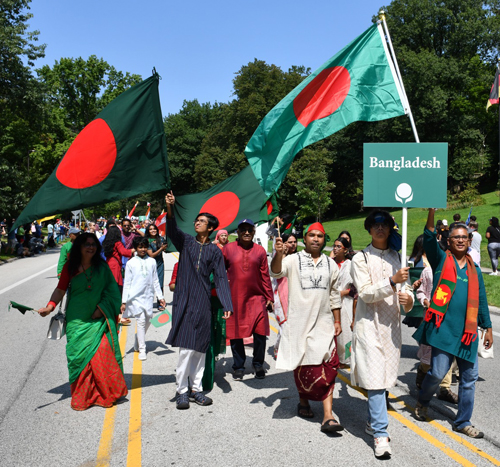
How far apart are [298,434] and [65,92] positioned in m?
49.5

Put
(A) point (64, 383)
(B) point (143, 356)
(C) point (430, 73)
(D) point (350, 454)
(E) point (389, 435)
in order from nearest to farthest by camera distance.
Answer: (D) point (350, 454)
(E) point (389, 435)
(A) point (64, 383)
(B) point (143, 356)
(C) point (430, 73)

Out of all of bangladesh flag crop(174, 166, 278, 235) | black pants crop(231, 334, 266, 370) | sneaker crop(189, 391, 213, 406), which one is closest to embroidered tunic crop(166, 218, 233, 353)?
sneaker crop(189, 391, 213, 406)

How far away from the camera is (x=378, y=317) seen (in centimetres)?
437

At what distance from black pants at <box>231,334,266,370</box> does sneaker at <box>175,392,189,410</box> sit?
Result: 1.18 metres

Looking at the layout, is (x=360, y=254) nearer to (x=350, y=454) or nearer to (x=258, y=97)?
(x=350, y=454)

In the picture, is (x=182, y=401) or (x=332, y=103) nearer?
(x=182, y=401)

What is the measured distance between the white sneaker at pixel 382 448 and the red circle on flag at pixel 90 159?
3.78 m

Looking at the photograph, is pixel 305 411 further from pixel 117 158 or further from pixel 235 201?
pixel 235 201

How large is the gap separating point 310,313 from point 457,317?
1.26 m

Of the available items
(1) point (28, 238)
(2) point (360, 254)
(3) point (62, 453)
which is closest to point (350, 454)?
(2) point (360, 254)

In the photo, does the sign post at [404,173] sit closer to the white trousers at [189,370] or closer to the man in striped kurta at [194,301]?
the man in striped kurta at [194,301]

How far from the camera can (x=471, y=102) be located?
49.6 meters

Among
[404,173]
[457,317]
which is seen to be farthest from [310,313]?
[404,173]

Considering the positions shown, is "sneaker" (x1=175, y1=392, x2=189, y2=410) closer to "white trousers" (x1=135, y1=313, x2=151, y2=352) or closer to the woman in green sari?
the woman in green sari
